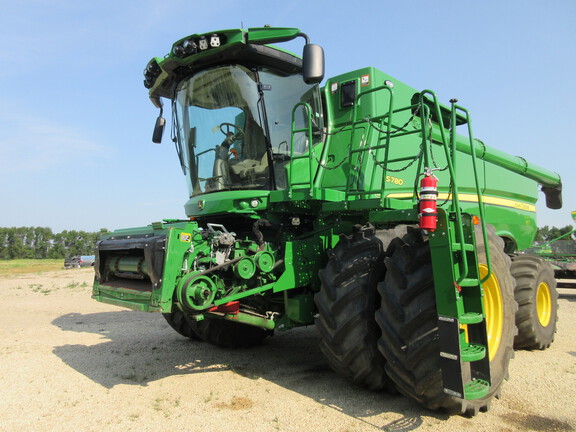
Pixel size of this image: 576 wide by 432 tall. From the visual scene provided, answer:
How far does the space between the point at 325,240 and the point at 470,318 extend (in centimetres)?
201

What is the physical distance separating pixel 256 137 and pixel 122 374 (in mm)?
3093

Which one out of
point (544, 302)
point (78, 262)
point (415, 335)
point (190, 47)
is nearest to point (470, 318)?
point (415, 335)

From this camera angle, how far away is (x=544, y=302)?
21.4ft

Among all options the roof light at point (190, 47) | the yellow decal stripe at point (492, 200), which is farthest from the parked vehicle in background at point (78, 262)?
the roof light at point (190, 47)

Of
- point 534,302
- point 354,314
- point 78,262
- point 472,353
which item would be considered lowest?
point 78,262

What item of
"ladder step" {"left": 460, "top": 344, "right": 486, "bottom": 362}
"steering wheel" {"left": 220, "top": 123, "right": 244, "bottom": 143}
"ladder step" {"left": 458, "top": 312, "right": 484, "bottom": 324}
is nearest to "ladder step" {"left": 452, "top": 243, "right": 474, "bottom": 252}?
"ladder step" {"left": 458, "top": 312, "right": 484, "bottom": 324}

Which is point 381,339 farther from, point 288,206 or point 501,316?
point 288,206

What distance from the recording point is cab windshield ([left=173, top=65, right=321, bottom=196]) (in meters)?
4.82

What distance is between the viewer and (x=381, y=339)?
3.66m

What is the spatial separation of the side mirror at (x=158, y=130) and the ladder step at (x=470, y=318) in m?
4.44

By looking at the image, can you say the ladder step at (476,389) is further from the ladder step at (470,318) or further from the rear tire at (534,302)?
the rear tire at (534,302)

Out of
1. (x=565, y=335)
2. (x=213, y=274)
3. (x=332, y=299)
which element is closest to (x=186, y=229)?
(x=213, y=274)

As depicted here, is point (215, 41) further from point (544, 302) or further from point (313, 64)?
point (544, 302)

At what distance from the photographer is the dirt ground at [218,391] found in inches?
138
